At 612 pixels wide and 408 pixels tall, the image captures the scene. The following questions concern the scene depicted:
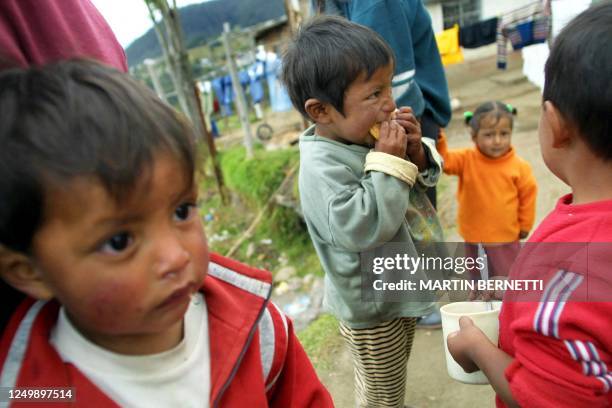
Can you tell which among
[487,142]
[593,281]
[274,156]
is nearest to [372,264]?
[593,281]

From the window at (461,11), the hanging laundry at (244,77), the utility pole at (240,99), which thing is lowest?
the window at (461,11)

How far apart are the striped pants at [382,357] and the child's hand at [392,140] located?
26.4 inches

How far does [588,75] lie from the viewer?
98cm

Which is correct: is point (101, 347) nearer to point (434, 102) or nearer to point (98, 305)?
point (98, 305)

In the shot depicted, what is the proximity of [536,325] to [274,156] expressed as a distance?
583cm

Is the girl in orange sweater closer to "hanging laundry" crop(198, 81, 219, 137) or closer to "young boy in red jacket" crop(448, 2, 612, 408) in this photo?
"young boy in red jacket" crop(448, 2, 612, 408)

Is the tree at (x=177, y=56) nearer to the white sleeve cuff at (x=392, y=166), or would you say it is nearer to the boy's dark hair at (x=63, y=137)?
the white sleeve cuff at (x=392, y=166)

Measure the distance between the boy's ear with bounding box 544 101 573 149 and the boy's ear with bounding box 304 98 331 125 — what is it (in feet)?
2.40

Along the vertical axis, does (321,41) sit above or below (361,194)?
above

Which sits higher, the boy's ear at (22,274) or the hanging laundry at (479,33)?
the boy's ear at (22,274)

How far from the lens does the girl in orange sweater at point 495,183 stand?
8.70 feet

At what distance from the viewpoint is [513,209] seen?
2697mm

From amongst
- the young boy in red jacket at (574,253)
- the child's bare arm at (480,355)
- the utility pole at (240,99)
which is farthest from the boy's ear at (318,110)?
the utility pole at (240,99)

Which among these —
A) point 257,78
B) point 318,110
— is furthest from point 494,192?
point 257,78
